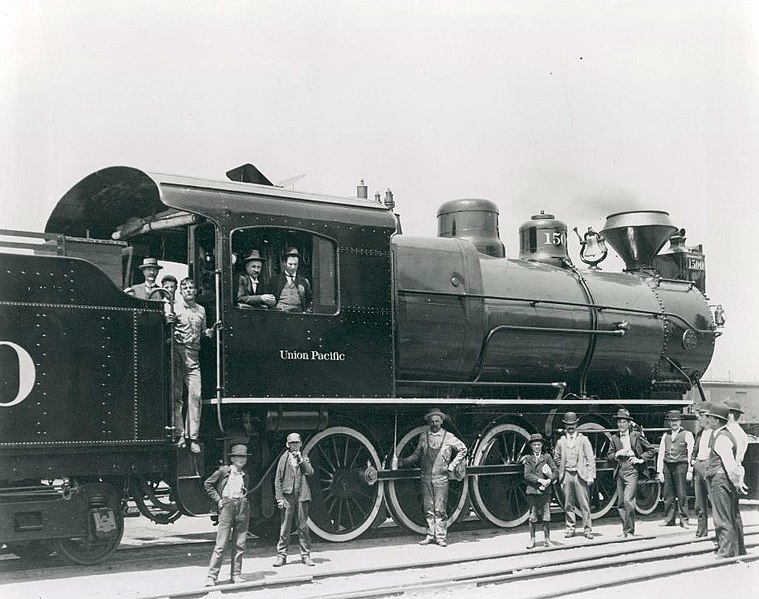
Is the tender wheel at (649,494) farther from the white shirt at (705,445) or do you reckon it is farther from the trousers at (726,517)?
the trousers at (726,517)

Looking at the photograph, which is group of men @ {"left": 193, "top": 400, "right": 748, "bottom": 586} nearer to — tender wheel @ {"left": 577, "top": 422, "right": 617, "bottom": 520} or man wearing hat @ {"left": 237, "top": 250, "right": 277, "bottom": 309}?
tender wheel @ {"left": 577, "top": 422, "right": 617, "bottom": 520}

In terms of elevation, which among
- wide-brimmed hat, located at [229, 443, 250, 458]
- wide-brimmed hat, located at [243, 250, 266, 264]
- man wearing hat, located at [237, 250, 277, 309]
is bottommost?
wide-brimmed hat, located at [229, 443, 250, 458]

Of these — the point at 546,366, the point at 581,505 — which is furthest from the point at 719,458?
the point at 546,366

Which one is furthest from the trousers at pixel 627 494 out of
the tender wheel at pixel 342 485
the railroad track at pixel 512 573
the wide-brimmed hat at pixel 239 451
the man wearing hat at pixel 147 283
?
the man wearing hat at pixel 147 283

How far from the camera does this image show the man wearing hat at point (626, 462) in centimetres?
1033

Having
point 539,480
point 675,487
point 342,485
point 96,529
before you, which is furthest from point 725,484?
point 96,529

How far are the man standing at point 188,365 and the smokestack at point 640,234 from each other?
759 cm

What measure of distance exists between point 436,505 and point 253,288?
3.13 metres

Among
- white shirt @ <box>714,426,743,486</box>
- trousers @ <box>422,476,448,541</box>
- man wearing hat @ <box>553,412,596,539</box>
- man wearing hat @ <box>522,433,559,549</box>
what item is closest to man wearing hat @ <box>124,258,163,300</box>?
trousers @ <box>422,476,448,541</box>

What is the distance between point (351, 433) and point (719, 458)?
3.74m

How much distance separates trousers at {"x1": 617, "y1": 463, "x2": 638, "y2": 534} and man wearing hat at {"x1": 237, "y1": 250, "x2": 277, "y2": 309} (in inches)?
189

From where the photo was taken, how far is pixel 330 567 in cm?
811

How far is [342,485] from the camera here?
9.40 metres

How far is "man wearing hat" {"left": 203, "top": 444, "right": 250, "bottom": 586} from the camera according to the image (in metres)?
7.44
